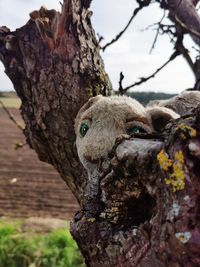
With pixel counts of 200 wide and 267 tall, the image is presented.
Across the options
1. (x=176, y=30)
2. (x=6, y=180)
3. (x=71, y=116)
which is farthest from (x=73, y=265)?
(x=6, y=180)

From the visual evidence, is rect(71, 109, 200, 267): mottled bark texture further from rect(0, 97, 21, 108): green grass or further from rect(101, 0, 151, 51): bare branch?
rect(0, 97, 21, 108): green grass

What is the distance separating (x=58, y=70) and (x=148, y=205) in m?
1.08

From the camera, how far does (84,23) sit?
7.17 feet

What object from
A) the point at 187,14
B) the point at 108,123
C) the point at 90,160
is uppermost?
the point at 187,14

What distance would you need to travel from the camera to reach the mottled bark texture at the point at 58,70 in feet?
6.96

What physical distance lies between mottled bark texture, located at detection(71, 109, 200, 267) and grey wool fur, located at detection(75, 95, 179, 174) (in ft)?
0.61

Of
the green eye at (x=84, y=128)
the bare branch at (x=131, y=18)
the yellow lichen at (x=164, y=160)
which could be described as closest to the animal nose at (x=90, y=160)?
the green eye at (x=84, y=128)

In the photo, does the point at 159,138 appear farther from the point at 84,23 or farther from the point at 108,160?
the point at 84,23

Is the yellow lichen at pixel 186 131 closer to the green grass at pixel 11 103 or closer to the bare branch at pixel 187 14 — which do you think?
the bare branch at pixel 187 14

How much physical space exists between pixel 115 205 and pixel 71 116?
38.2 inches

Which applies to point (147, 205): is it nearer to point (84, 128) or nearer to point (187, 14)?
point (84, 128)

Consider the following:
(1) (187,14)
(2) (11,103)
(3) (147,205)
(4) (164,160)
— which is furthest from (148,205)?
(2) (11,103)

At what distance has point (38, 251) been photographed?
21.7 feet

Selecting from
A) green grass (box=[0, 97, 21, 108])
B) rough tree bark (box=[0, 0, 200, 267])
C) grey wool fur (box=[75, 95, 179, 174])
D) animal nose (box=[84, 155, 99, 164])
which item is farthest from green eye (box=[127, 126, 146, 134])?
green grass (box=[0, 97, 21, 108])
